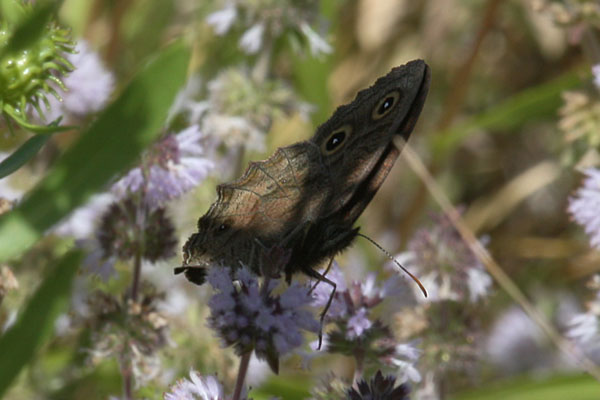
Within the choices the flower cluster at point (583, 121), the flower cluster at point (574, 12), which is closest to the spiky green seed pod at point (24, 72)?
the flower cluster at point (583, 121)

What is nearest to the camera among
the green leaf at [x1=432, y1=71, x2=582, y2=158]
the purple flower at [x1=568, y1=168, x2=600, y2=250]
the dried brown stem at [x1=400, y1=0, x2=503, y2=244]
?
the purple flower at [x1=568, y1=168, x2=600, y2=250]

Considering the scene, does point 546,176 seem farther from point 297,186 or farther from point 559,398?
point 297,186

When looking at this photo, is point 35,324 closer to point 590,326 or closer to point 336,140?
point 336,140

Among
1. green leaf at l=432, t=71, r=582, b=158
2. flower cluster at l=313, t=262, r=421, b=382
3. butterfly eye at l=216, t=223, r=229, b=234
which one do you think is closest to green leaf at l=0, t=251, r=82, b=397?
butterfly eye at l=216, t=223, r=229, b=234

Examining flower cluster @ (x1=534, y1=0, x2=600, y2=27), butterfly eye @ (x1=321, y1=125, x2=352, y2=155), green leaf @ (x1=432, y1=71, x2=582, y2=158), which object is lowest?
butterfly eye @ (x1=321, y1=125, x2=352, y2=155)

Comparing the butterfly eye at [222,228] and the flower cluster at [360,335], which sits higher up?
the butterfly eye at [222,228]

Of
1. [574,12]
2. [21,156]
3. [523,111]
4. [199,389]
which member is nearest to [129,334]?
[199,389]

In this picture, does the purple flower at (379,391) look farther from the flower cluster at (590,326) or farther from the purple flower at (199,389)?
the flower cluster at (590,326)

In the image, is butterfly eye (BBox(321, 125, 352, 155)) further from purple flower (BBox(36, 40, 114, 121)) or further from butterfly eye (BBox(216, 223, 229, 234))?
purple flower (BBox(36, 40, 114, 121))
